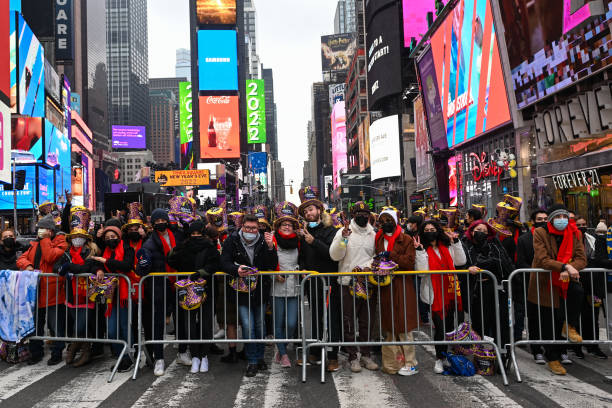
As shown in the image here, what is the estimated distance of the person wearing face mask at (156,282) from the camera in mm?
6367

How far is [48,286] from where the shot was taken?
264 inches

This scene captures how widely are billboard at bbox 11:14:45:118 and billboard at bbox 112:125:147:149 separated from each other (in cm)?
7997

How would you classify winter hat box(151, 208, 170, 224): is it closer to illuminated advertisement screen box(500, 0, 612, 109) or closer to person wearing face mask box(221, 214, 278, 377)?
person wearing face mask box(221, 214, 278, 377)

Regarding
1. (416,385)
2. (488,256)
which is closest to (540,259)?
(488,256)

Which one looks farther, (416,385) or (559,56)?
(559,56)

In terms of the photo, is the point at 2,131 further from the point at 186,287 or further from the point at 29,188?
the point at 29,188

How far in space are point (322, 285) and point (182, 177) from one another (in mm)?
40018

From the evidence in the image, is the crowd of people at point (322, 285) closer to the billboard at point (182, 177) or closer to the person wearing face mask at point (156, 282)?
the person wearing face mask at point (156, 282)

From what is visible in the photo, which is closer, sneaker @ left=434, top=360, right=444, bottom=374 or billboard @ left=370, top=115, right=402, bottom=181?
sneaker @ left=434, top=360, right=444, bottom=374

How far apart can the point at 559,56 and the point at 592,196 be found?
5959mm

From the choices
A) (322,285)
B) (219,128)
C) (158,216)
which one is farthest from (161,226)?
(219,128)

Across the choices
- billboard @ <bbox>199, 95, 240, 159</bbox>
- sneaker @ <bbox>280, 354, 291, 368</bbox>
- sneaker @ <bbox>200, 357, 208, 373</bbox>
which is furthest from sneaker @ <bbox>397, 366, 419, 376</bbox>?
billboard @ <bbox>199, 95, 240, 159</bbox>

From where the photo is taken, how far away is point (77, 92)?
4616 inches

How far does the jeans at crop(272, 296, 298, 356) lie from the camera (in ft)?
20.7
